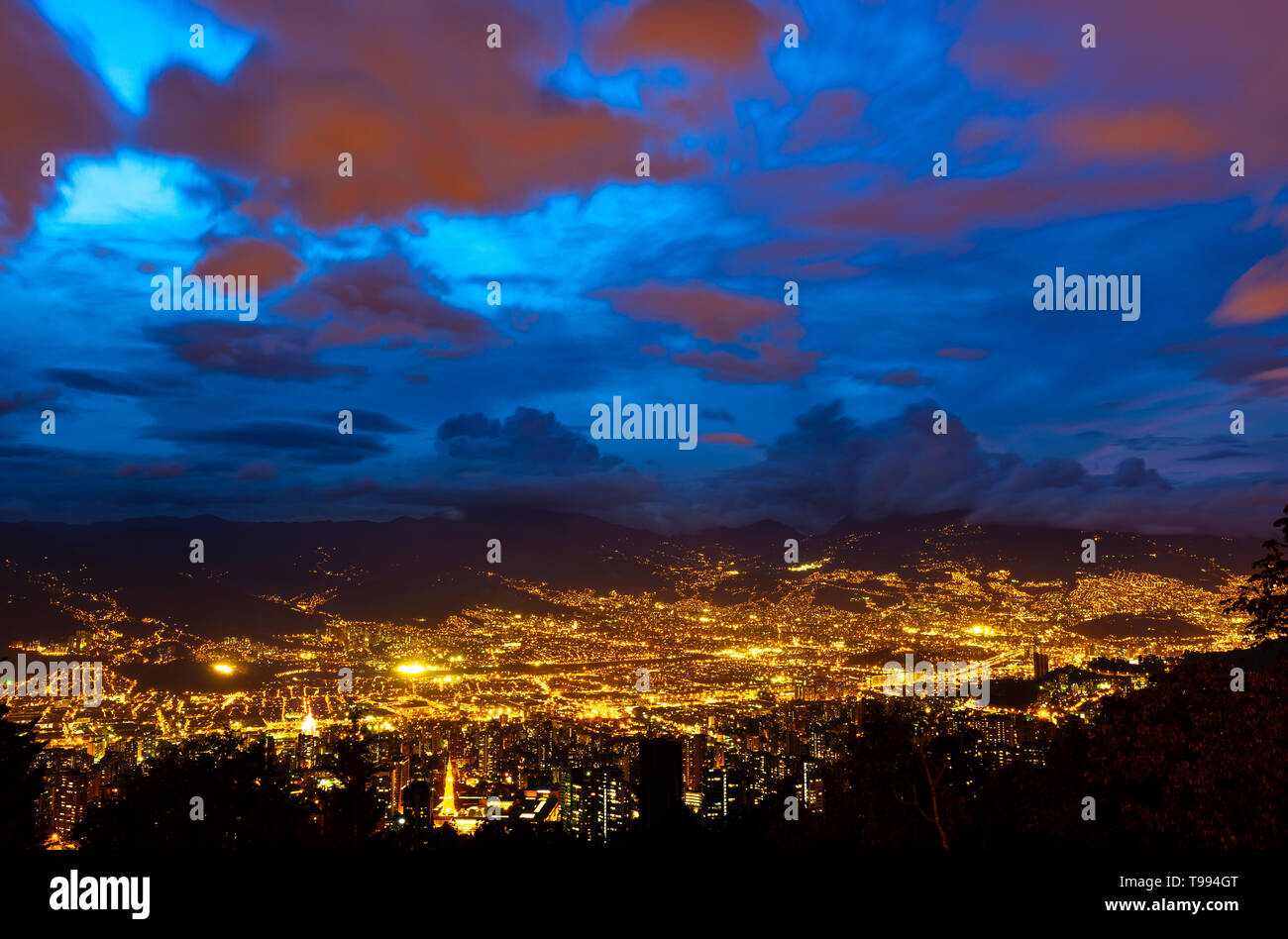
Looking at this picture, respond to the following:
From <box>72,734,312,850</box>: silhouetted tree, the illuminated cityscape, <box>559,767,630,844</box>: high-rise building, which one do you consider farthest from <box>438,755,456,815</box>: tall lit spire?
<box>72,734,312,850</box>: silhouetted tree

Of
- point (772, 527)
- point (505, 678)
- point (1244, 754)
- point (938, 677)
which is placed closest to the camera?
point (1244, 754)

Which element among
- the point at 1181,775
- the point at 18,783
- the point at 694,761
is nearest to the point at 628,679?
the point at 694,761

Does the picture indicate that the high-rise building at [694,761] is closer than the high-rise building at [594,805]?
No

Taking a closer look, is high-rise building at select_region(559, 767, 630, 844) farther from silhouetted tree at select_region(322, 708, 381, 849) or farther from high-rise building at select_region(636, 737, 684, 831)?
silhouetted tree at select_region(322, 708, 381, 849)

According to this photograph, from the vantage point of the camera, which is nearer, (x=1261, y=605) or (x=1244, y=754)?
(x=1244, y=754)

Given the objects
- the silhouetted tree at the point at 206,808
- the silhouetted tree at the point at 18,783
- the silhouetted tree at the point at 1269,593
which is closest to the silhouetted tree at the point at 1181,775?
the silhouetted tree at the point at 1269,593

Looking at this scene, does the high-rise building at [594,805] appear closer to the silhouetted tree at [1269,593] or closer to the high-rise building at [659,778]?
the high-rise building at [659,778]
